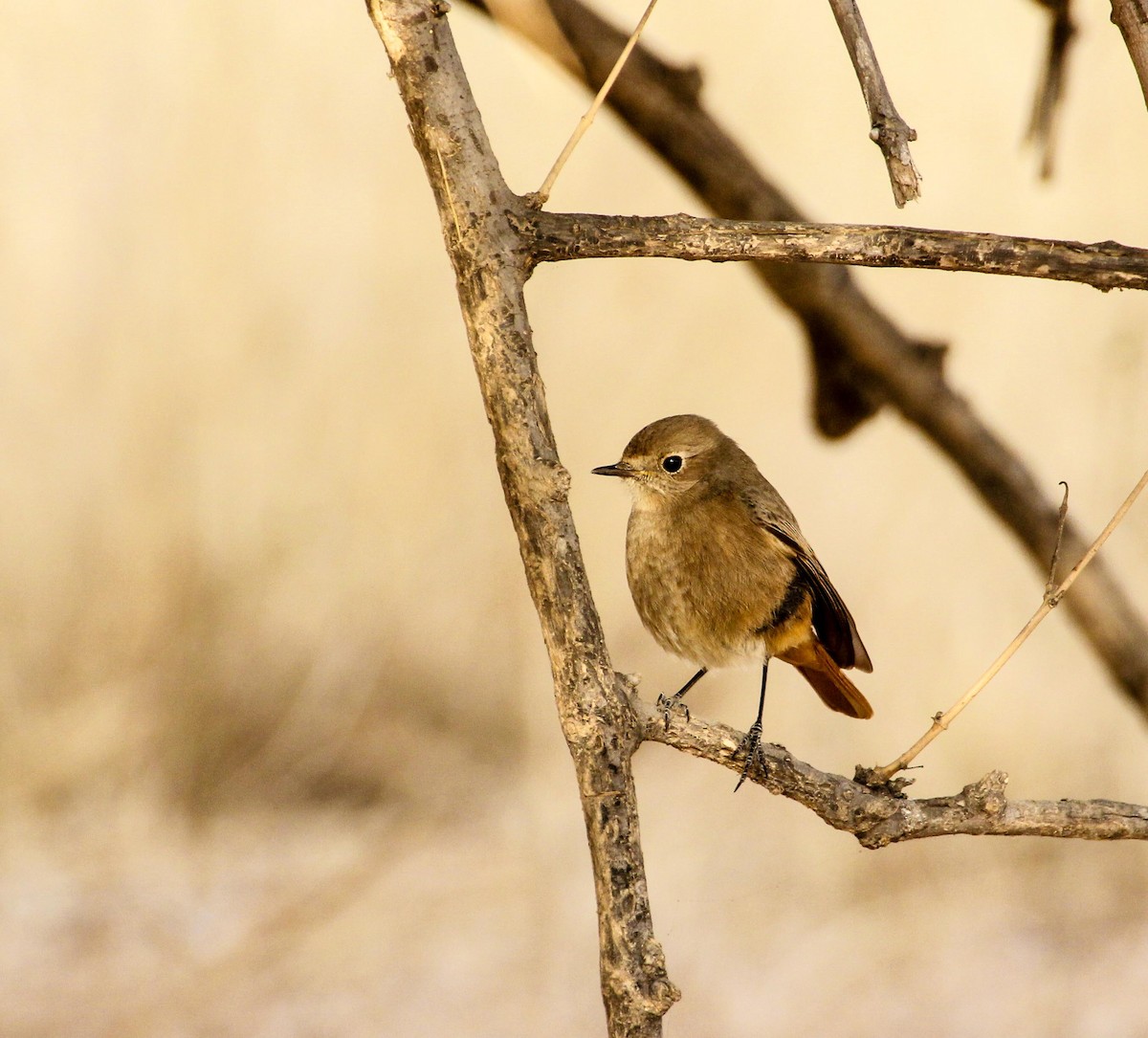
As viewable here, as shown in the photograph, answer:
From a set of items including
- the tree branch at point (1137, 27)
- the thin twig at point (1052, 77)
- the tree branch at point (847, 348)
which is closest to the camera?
the tree branch at point (1137, 27)

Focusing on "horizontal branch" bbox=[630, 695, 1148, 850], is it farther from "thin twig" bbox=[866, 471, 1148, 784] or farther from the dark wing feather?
the dark wing feather

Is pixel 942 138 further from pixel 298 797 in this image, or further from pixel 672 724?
pixel 298 797

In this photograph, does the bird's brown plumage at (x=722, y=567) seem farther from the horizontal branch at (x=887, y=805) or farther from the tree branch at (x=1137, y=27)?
the tree branch at (x=1137, y=27)

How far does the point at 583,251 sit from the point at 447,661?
0.97 metres

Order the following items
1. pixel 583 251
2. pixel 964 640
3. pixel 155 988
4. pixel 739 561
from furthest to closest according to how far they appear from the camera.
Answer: pixel 964 640
pixel 155 988
pixel 739 561
pixel 583 251

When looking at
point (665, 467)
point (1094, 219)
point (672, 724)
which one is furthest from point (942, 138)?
point (672, 724)

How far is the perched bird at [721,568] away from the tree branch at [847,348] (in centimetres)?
53

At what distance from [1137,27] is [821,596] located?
510 mm

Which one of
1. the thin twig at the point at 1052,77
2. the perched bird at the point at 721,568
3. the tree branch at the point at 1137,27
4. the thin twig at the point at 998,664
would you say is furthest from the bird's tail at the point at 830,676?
the thin twig at the point at 1052,77

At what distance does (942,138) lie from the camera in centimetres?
162

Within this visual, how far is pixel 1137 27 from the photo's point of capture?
3.22 feet

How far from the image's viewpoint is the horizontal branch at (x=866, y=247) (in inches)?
34.9

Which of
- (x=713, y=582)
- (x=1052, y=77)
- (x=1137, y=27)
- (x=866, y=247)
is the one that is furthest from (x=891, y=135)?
(x=1052, y=77)

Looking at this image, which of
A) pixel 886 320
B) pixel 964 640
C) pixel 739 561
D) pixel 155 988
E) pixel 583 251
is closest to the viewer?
pixel 583 251
